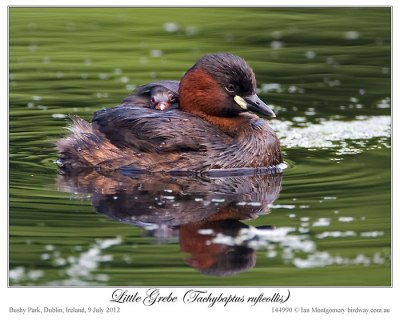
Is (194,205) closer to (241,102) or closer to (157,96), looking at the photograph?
(241,102)

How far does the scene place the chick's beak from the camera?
37.6ft

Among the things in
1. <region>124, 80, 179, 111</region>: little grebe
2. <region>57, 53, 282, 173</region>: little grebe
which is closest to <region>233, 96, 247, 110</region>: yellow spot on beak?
<region>57, 53, 282, 173</region>: little grebe

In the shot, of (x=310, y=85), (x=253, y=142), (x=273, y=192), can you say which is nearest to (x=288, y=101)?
(x=310, y=85)

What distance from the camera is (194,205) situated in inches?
394

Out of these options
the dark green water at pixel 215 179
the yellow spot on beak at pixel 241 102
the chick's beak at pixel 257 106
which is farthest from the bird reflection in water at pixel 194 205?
the yellow spot on beak at pixel 241 102

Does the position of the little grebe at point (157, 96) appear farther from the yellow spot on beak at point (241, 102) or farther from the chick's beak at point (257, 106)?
the chick's beak at point (257, 106)

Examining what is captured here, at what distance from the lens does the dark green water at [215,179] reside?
8.63 metres

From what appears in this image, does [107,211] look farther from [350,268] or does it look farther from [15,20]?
[15,20]

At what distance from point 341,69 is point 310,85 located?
2.69 ft

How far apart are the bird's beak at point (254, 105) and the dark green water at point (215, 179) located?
675mm

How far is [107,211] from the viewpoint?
9.90 meters

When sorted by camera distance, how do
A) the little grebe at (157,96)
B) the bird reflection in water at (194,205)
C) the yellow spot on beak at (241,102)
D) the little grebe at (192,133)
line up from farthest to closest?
the little grebe at (157,96), the yellow spot on beak at (241,102), the little grebe at (192,133), the bird reflection in water at (194,205)

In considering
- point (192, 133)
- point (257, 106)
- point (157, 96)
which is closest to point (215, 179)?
point (192, 133)

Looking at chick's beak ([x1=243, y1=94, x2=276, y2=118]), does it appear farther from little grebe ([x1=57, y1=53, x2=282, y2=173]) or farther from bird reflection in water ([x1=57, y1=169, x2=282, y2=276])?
bird reflection in water ([x1=57, y1=169, x2=282, y2=276])
